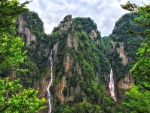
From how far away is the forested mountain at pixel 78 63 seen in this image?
9250 centimetres

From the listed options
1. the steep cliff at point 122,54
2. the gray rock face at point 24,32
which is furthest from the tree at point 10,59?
the gray rock face at point 24,32

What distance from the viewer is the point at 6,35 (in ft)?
45.4

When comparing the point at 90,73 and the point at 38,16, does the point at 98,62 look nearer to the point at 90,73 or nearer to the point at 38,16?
the point at 90,73

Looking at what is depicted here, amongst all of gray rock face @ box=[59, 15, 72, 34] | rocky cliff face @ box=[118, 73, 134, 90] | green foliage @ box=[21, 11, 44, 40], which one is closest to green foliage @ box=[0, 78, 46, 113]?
rocky cliff face @ box=[118, 73, 134, 90]

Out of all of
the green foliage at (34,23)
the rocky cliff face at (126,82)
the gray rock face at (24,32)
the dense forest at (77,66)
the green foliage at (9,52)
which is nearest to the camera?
the green foliage at (9,52)

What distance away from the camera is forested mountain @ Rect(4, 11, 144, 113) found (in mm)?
92500

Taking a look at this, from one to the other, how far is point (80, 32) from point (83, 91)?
5768 cm

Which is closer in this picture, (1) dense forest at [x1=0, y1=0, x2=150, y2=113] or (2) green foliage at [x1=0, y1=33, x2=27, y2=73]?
(2) green foliage at [x1=0, y1=33, x2=27, y2=73]

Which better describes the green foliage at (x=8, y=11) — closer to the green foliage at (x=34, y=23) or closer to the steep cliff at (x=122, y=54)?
the steep cliff at (x=122, y=54)

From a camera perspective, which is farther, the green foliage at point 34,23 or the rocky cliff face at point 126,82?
the green foliage at point 34,23

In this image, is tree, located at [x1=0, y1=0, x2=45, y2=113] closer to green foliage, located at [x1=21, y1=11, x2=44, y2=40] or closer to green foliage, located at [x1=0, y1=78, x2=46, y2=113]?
green foliage, located at [x1=0, y1=78, x2=46, y2=113]

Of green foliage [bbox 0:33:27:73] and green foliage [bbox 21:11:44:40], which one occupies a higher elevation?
green foliage [bbox 21:11:44:40]

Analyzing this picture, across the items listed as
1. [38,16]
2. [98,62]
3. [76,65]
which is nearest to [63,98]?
[76,65]

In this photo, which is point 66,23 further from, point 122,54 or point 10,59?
point 10,59
